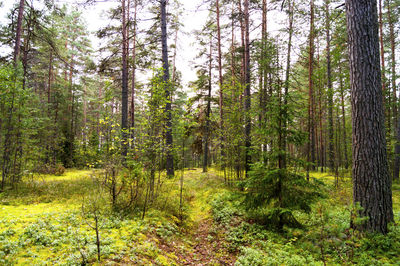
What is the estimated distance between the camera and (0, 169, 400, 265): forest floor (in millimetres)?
2791

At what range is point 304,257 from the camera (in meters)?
3.42

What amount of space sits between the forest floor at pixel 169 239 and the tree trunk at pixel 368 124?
38 cm

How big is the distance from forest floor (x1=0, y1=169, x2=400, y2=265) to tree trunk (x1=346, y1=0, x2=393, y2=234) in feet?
1.24

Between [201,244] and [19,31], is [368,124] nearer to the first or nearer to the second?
[201,244]

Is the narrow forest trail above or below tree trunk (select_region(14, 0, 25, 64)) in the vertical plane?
below

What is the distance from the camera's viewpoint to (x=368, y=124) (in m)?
3.71

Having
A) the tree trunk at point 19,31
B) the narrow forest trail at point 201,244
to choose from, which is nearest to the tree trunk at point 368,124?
the narrow forest trail at point 201,244

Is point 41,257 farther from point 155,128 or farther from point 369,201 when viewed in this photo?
point 369,201

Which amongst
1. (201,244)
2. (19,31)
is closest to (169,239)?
(201,244)

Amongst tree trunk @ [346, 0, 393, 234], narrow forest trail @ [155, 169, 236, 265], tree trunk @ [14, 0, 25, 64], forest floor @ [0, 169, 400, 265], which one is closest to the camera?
forest floor @ [0, 169, 400, 265]

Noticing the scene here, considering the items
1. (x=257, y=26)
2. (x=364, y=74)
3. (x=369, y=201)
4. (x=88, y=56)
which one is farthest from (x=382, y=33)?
(x=88, y=56)

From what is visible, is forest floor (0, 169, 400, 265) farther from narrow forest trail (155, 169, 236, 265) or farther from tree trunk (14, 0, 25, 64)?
tree trunk (14, 0, 25, 64)

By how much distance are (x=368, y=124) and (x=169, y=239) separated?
4670 mm

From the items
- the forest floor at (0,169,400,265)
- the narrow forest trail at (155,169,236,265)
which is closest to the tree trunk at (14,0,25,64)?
the forest floor at (0,169,400,265)
